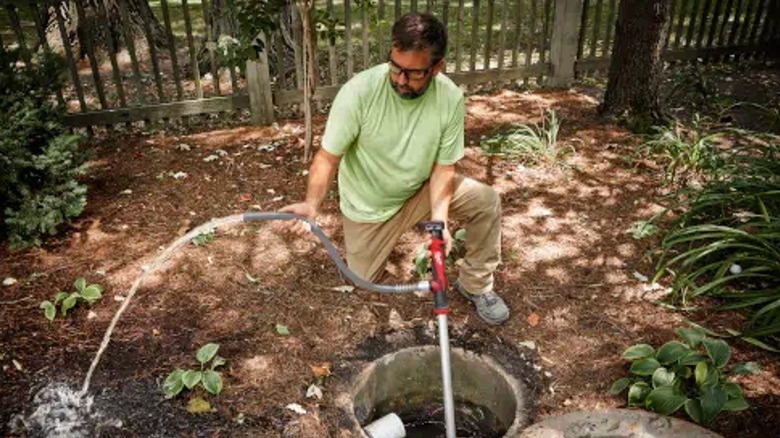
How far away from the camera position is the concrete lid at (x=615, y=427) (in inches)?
101

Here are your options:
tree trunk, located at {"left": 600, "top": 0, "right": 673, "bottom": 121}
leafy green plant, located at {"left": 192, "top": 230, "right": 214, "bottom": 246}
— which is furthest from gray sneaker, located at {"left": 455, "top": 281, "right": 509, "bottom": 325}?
tree trunk, located at {"left": 600, "top": 0, "right": 673, "bottom": 121}

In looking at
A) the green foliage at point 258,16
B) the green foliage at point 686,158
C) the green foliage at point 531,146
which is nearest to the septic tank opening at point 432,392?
the green foliage at point 531,146

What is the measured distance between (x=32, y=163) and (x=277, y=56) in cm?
253

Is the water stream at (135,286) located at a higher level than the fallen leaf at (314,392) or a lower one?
higher

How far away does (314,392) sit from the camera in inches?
118

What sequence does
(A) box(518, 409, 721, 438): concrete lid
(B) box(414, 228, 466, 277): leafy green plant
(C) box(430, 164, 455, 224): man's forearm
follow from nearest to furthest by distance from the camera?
(A) box(518, 409, 721, 438): concrete lid → (C) box(430, 164, 455, 224): man's forearm → (B) box(414, 228, 466, 277): leafy green plant

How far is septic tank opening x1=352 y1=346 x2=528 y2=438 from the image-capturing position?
3146 mm

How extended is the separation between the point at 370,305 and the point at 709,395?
70.4 inches

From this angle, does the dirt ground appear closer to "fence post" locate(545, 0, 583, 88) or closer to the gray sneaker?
the gray sneaker

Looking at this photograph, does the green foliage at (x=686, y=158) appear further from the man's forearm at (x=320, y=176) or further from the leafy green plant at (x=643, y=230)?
the man's forearm at (x=320, y=176)

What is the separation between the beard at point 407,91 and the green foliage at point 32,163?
2442 millimetres

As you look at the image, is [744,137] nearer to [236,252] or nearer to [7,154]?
[236,252]

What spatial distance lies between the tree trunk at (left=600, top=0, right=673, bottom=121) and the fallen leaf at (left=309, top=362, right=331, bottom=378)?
158 inches

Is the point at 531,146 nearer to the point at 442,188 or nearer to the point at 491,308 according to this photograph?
the point at 491,308
